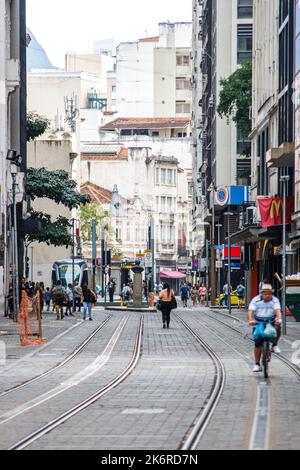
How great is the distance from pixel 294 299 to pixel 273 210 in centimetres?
1330

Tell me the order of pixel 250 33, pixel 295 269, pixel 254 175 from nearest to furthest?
1. pixel 295 269
2. pixel 254 175
3. pixel 250 33

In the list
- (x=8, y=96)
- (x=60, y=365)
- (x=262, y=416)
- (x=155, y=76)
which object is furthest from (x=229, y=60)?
(x=262, y=416)

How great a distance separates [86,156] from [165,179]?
1135cm

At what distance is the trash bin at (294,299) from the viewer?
50.0 metres

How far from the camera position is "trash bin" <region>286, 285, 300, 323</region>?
Result: 1970 inches

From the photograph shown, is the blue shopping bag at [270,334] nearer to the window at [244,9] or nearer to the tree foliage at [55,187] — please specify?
the tree foliage at [55,187]

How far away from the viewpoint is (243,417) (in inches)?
726

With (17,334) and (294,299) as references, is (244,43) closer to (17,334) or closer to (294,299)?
(294,299)

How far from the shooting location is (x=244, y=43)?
345 ft

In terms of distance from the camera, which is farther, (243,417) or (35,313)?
(35,313)

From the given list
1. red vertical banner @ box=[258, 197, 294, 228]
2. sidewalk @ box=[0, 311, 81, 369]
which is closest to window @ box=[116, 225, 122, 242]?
red vertical banner @ box=[258, 197, 294, 228]

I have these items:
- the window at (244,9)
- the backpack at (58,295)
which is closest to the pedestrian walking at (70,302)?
the backpack at (58,295)

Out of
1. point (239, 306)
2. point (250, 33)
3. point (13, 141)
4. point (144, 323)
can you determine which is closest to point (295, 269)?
point (144, 323)
